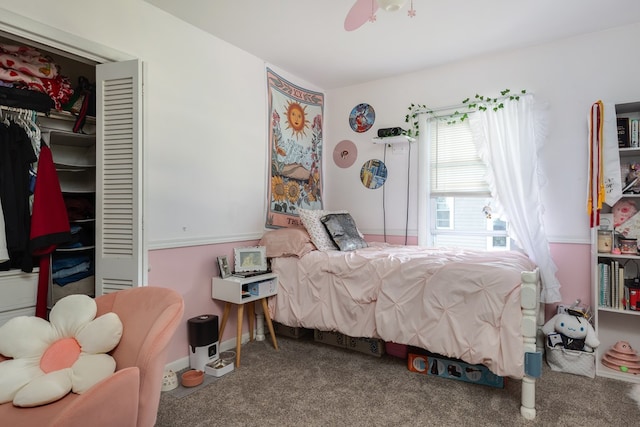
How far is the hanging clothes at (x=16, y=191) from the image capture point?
2.22 metres

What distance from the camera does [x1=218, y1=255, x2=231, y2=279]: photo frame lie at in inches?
114

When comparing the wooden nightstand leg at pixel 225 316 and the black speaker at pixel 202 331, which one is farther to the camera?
the wooden nightstand leg at pixel 225 316

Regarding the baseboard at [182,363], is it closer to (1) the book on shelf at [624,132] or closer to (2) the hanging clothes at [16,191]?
(2) the hanging clothes at [16,191]

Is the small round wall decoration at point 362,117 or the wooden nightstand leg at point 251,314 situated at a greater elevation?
the small round wall decoration at point 362,117

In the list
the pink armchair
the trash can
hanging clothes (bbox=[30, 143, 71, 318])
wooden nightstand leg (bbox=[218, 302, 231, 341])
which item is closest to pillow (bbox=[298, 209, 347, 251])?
wooden nightstand leg (bbox=[218, 302, 231, 341])

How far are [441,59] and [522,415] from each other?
9.67ft

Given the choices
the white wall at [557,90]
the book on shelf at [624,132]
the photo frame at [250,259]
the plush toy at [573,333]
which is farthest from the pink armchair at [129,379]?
the book on shelf at [624,132]

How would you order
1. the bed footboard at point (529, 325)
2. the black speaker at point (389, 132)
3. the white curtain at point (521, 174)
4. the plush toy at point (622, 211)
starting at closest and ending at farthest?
1. the bed footboard at point (529, 325)
2. the plush toy at point (622, 211)
3. the white curtain at point (521, 174)
4. the black speaker at point (389, 132)

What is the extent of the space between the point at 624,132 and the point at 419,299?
1.98m

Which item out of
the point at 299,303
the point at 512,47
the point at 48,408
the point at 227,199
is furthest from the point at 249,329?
the point at 512,47

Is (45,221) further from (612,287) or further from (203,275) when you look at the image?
(612,287)

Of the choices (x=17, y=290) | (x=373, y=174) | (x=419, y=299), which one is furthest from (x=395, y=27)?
(x=17, y=290)

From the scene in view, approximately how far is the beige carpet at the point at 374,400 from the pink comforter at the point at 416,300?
0.28 meters

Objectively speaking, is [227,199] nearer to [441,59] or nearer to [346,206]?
[346,206]
